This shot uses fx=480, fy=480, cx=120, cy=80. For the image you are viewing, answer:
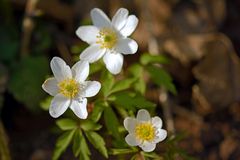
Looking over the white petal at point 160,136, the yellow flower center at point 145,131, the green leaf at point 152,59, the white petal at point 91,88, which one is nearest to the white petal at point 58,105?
the white petal at point 91,88

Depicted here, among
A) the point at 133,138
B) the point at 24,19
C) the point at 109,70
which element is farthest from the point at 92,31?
the point at 24,19

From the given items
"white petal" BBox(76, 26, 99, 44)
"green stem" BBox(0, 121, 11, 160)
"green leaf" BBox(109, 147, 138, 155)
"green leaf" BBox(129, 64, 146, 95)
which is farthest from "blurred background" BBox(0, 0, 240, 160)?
"green leaf" BBox(109, 147, 138, 155)

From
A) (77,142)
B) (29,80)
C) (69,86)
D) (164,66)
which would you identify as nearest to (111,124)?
(77,142)

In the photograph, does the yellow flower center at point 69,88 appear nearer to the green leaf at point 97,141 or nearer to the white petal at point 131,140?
the green leaf at point 97,141

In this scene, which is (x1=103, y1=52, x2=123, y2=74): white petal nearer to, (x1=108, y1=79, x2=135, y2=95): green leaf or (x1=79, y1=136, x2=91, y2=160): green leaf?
(x1=108, y1=79, x2=135, y2=95): green leaf

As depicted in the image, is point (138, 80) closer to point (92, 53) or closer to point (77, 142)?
point (92, 53)

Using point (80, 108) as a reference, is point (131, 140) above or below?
below
